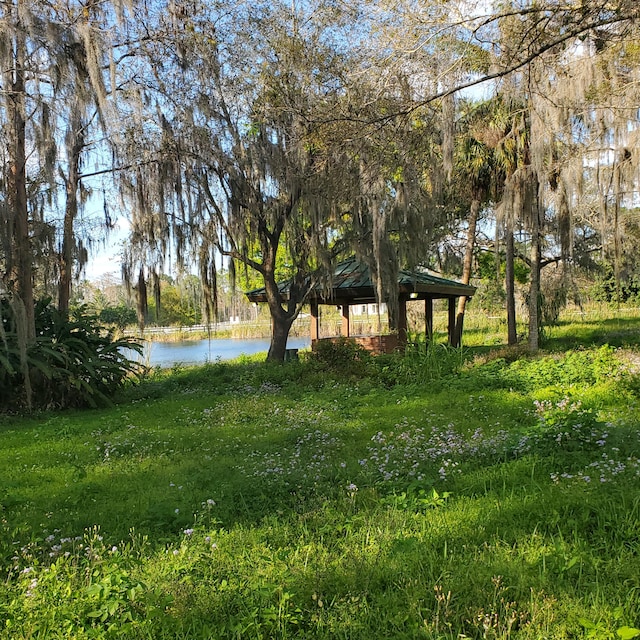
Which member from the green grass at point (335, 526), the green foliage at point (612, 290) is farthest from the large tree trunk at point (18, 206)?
the green foliage at point (612, 290)

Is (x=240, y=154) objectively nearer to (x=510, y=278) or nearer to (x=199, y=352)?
(x=510, y=278)

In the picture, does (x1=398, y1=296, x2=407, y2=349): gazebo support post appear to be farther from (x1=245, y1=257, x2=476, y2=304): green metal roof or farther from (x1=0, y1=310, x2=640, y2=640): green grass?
(x1=0, y1=310, x2=640, y2=640): green grass

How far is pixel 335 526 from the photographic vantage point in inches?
114

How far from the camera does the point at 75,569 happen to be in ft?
7.89

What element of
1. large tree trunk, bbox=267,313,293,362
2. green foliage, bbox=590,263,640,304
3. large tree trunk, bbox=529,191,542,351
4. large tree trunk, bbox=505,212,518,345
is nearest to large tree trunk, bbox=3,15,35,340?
large tree trunk, bbox=267,313,293,362

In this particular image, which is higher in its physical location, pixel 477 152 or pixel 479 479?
pixel 477 152

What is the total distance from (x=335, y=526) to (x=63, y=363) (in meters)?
6.47

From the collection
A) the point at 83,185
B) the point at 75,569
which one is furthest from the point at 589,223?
the point at 75,569

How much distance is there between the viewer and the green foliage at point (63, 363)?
7754 millimetres

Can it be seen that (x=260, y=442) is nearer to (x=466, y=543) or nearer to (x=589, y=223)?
(x=466, y=543)

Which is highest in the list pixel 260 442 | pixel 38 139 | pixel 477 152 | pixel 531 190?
pixel 477 152

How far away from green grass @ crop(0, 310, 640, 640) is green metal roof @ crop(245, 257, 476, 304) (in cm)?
583

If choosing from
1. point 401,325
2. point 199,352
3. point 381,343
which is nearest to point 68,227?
point 381,343

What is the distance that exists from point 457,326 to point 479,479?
36.6 ft
